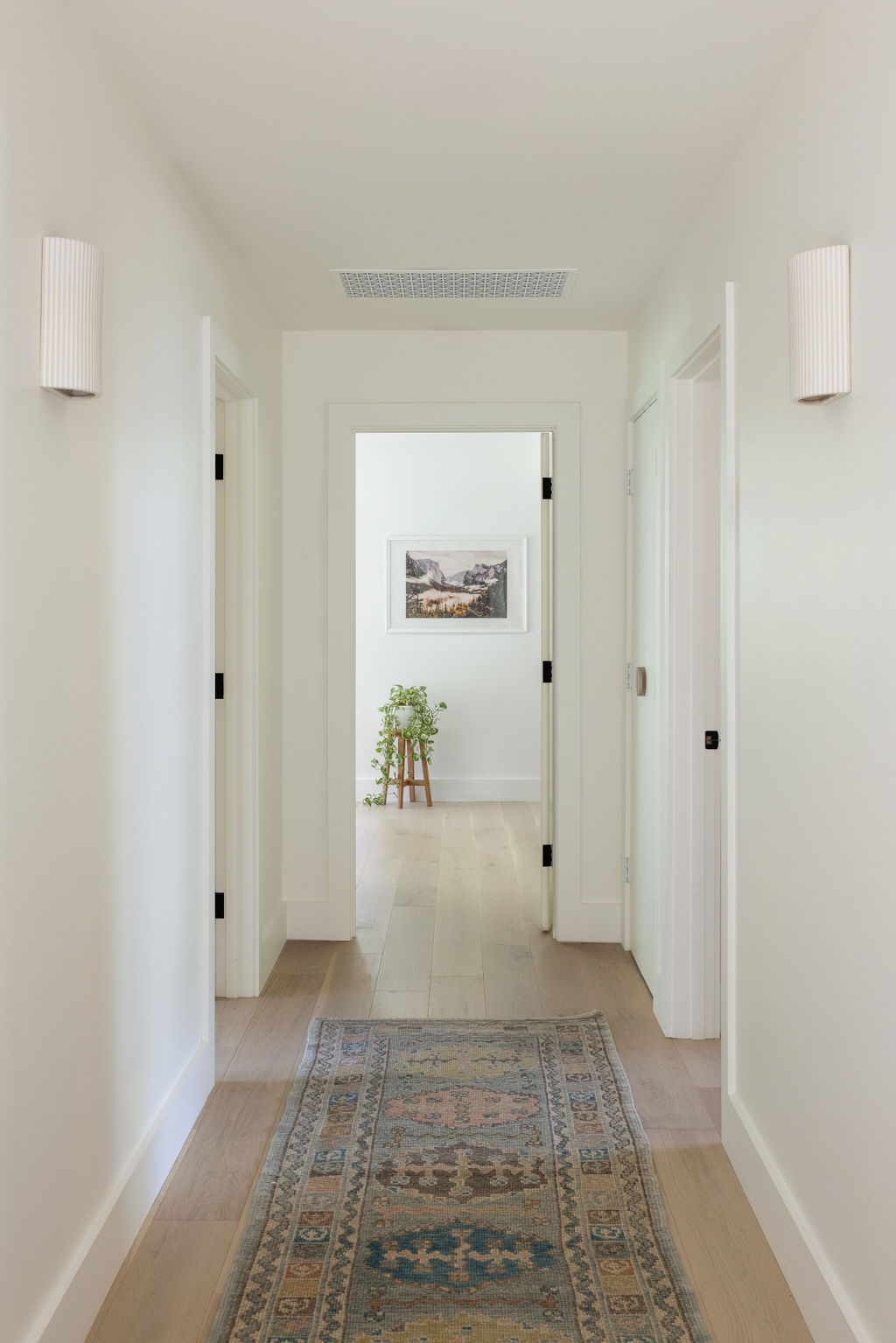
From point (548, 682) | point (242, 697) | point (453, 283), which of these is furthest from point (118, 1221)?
point (453, 283)

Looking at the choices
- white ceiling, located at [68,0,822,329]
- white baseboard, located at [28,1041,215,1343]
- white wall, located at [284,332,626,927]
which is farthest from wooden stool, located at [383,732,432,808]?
white baseboard, located at [28,1041,215,1343]

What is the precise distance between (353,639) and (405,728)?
3.03 m

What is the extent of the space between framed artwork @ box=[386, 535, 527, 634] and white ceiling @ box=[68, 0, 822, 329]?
4.04 m

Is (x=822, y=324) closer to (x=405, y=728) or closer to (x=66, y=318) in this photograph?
(x=66, y=318)

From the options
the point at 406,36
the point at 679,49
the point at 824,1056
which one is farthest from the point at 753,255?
the point at 824,1056

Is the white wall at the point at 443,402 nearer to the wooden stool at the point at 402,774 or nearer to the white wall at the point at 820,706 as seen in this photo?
the white wall at the point at 820,706

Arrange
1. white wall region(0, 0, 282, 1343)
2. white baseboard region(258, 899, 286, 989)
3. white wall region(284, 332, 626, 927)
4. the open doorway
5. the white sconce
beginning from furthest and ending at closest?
the open doorway → white wall region(284, 332, 626, 927) → white baseboard region(258, 899, 286, 989) → the white sconce → white wall region(0, 0, 282, 1343)

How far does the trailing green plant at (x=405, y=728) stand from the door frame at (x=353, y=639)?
279cm

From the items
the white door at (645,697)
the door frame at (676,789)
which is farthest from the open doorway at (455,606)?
the door frame at (676,789)

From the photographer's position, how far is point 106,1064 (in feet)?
6.55

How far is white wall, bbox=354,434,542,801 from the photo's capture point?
23.8 feet

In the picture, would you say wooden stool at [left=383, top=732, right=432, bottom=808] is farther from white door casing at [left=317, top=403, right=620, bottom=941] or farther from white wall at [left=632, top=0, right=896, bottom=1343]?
white wall at [left=632, top=0, right=896, bottom=1343]

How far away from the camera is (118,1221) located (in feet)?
6.58

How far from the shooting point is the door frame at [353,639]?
3982 millimetres
